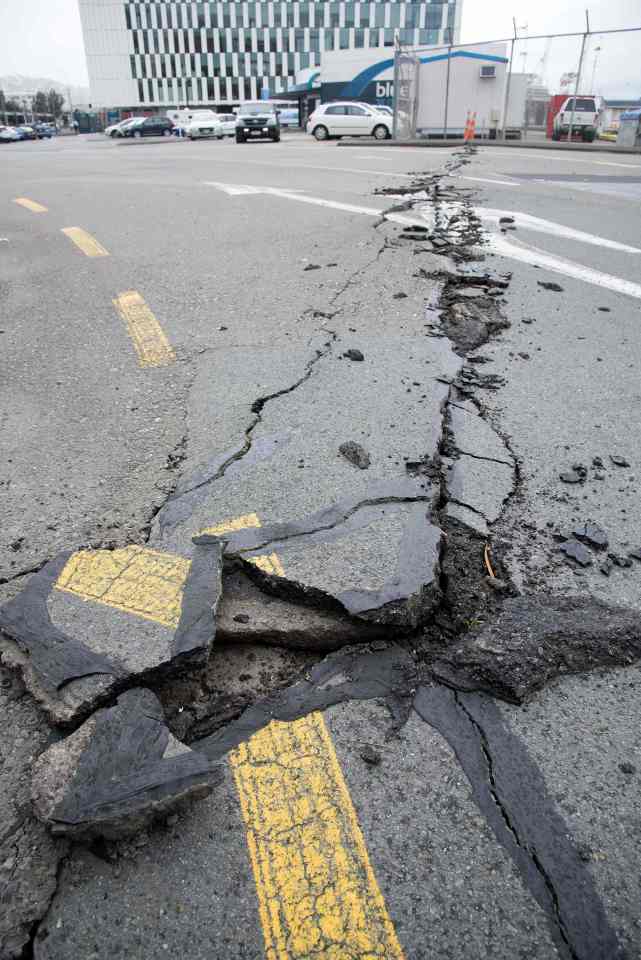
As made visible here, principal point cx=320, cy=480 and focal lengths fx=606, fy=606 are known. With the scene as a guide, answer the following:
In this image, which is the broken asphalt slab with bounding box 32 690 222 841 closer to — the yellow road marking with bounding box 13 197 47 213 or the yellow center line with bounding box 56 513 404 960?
the yellow center line with bounding box 56 513 404 960

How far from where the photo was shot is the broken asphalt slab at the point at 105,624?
1709 millimetres

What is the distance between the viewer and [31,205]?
8.39 meters

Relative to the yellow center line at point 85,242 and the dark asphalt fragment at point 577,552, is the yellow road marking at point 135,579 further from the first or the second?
the yellow center line at point 85,242

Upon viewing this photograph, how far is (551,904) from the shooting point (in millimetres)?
1289

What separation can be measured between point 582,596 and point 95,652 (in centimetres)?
158

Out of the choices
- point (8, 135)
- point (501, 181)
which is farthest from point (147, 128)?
point (501, 181)

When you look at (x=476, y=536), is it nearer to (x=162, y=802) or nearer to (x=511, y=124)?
(x=162, y=802)

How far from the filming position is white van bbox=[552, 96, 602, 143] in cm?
2230

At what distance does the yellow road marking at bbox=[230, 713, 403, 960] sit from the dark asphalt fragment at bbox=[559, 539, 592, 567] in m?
1.15

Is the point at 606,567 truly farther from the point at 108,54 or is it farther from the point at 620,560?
the point at 108,54

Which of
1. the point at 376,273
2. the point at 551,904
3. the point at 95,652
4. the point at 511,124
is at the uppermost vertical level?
the point at 511,124

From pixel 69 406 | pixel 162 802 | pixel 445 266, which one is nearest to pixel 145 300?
pixel 69 406

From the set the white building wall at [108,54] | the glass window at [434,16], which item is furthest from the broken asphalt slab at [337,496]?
the glass window at [434,16]

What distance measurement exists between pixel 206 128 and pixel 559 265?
35175 millimetres
